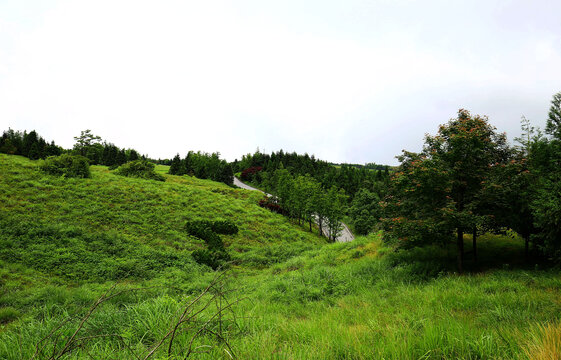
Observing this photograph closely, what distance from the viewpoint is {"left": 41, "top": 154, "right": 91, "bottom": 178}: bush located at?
2342 cm

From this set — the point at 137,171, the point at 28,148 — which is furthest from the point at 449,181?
the point at 28,148

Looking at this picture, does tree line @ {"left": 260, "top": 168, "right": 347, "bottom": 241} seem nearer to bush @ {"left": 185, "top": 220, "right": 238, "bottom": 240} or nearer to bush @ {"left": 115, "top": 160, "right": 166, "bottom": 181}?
bush @ {"left": 185, "top": 220, "right": 238, "bottom": 240}

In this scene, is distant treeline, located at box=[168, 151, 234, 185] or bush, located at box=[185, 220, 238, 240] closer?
bush, located at box=[185, 220, 238, 240]

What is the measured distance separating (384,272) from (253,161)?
100798 mm

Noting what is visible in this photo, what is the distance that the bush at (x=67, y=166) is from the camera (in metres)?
23.4

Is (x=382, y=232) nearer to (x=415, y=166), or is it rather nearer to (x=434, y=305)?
(x=415, y=166)

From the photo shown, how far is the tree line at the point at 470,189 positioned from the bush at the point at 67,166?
2962 cm

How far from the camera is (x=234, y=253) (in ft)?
61.2

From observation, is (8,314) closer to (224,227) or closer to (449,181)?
(449,181)

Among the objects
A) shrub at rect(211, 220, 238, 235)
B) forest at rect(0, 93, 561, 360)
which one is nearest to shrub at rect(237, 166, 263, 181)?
forest at rect(0, 93, 561, 360)

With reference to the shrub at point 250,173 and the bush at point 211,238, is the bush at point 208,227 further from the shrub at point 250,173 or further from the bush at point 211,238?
the shrub at point 250,173

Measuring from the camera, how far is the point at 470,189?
984 cm

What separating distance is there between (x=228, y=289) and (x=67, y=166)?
94.3 feet

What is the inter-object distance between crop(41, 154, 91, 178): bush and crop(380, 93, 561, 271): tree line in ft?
97.2
